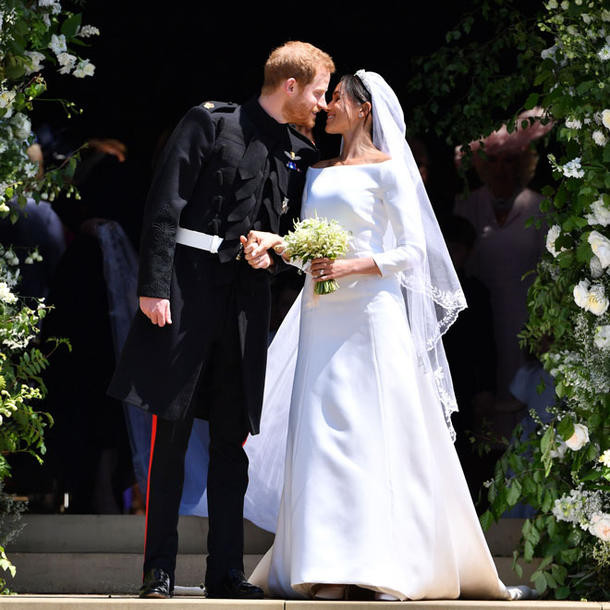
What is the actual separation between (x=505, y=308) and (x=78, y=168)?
2.49 meters

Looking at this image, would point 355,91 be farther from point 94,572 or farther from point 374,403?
point 94,572

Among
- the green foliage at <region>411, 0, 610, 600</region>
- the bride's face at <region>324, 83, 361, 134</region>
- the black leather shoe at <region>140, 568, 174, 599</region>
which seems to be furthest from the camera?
the green foliage at <region>411, 0, 610, 600</region>

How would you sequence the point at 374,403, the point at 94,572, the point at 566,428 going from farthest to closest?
the point at 94,572
the point at 566,428
the point at 374,403

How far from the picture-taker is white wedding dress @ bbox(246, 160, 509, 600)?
370 cm

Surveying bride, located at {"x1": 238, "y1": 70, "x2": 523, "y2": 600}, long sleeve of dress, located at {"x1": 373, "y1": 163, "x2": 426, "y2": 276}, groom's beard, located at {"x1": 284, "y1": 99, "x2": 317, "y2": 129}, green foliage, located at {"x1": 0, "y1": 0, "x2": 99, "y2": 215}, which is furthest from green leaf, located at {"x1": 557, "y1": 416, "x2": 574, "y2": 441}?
green foliage, located at {"x1": 0, "y1": 0, "x2": 99, "y2": 215}

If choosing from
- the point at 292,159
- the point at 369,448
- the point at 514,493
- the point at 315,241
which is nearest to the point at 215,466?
the point at 369,448

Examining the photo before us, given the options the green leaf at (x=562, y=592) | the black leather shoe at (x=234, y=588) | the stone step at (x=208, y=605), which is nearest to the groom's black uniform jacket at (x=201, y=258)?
the black leather shoe at (x=234, y=588)

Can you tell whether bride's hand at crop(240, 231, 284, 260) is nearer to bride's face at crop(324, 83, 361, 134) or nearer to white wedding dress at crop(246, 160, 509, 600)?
white wedding dress at crop(246, 160, 509, 600)

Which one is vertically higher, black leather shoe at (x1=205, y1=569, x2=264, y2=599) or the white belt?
the white belt

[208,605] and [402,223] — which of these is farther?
[402,223]

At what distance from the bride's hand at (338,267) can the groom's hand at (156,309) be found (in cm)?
55

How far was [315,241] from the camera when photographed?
3766 mm

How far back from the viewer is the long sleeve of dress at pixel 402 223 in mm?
3945

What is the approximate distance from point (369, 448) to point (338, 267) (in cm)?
67
